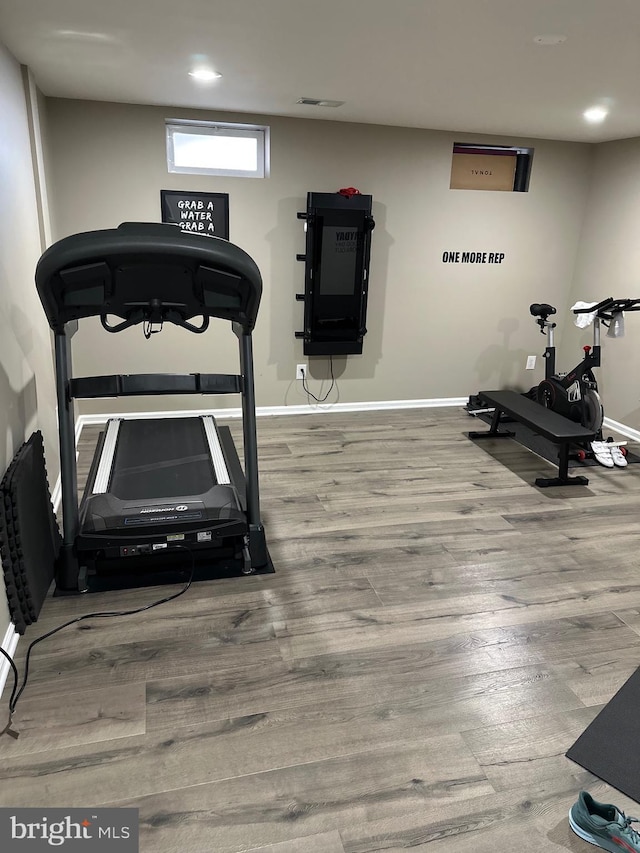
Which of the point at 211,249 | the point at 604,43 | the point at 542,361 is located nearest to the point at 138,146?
the point at 211,249

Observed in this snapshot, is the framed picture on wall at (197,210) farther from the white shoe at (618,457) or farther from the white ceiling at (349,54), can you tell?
the white shoe at (618,457)

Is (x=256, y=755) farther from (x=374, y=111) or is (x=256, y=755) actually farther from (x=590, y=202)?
(x=590, y=202)

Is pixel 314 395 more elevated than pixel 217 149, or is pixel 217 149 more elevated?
pixel 217 149

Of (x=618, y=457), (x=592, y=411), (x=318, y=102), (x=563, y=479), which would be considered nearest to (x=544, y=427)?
(x=563, y=479)

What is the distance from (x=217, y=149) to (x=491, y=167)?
7.23 ft

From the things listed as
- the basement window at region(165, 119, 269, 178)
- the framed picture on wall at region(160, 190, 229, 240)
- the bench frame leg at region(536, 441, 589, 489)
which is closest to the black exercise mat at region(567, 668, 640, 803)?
the bench frame leg at region(536, 441, 589, 489)

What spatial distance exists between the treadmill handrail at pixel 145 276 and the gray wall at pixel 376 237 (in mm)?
2070

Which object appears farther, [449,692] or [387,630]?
[387,630]

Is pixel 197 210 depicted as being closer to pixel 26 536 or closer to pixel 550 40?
pixel 550 40

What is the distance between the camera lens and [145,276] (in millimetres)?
2229

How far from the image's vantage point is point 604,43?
2293mm

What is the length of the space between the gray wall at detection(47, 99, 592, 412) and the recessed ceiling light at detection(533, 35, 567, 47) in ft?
7.30

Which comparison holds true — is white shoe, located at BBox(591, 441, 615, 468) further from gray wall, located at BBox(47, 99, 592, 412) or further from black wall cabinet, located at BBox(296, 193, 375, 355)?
black wall cabinet, located at BBox(296, 193, 375, 355)

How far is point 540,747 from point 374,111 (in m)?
3.62
